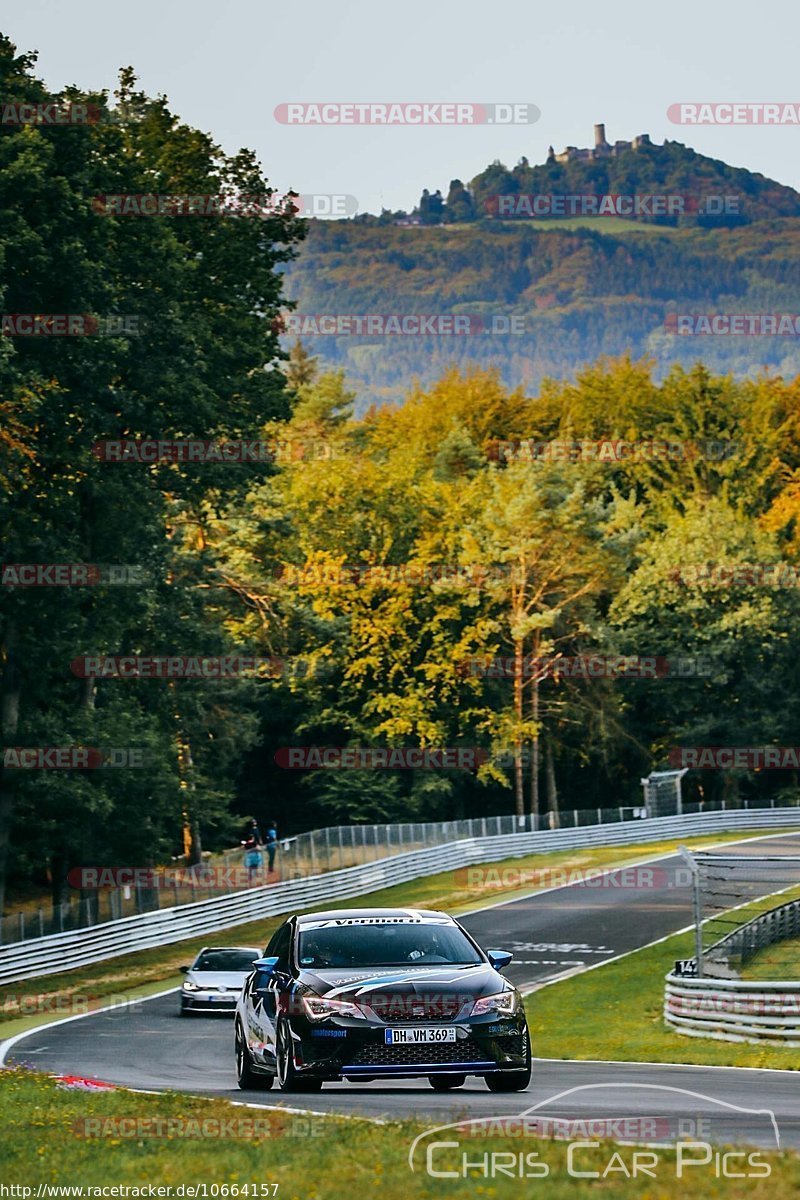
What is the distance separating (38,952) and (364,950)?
2612cm

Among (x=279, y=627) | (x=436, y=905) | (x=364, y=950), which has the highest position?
(x=279, y=627)

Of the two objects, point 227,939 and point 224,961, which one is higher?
point 224,961

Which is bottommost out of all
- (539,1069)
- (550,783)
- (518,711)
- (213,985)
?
(213,985)

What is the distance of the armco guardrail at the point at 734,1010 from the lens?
23.8 metres

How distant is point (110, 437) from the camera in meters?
41.4

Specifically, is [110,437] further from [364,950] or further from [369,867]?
[364,950]

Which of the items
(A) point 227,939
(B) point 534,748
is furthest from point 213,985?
(B) point 534,748

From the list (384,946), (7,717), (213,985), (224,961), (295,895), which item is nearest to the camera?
(384,946)

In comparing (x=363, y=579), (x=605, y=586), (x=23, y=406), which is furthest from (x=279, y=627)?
(x=23, y=406)

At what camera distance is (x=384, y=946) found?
14680 millimetres

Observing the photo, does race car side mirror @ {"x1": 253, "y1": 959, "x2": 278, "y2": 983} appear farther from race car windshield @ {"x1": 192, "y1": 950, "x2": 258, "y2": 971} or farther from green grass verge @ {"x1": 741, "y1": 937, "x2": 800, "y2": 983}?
green grass verge @ {"x1": 741, "y1": 937, "x2": 800, "y2": 983}

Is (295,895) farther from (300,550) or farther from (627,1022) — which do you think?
(300,550)

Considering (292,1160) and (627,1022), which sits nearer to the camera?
(292,1160)

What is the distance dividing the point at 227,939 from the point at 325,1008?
31793 mm
